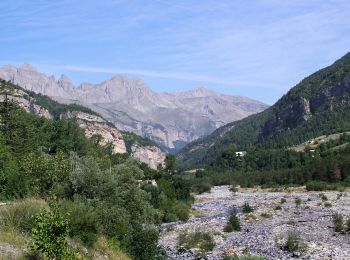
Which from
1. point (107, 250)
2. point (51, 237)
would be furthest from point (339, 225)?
point (51, 237)

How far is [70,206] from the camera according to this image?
71.7 feet

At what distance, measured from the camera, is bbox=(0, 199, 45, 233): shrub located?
1789 centimetres

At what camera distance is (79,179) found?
3575cm

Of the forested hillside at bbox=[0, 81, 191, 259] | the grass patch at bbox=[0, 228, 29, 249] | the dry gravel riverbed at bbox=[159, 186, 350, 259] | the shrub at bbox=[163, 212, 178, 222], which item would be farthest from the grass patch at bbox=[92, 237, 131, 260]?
the shrub at bbox=[163, 212, 178, 222]

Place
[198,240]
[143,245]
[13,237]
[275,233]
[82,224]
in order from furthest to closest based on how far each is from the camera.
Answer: [275,233] < [198,240] < [143,245] < [82,224] < [13,237]

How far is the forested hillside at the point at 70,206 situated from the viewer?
15.7 metres

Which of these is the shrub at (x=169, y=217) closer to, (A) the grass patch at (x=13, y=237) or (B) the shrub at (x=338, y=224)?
(B) the shrub at (x=338, y=224)

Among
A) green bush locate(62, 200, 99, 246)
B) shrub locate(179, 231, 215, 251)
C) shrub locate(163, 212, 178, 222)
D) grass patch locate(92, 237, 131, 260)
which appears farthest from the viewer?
shrub locate(163, 212, 178, 222)

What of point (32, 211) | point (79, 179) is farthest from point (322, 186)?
point (32, 211)

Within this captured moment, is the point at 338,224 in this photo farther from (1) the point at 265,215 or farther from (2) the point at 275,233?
(1) the point at 265,215

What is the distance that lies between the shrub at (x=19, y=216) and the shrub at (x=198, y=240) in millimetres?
22449

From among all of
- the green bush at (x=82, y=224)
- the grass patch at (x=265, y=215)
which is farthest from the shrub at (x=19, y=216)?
the grass patch at (x=265, y=215)

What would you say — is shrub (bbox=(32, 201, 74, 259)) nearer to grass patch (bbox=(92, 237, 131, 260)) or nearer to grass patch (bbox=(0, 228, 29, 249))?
grass patch (bbox=(0, 228, 29, 249))

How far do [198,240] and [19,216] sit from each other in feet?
86.1
